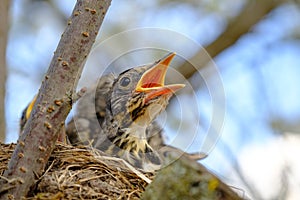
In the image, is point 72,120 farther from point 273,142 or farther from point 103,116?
point 273,142

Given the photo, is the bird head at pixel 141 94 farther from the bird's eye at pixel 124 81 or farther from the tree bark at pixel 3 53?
the tree bark at pixel 3 53

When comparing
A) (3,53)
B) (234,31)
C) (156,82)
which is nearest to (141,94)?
(156,82)

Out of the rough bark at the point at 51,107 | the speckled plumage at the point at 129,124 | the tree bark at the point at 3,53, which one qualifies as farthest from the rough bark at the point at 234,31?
the rough bark at the point at 51,107

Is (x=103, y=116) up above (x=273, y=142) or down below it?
above

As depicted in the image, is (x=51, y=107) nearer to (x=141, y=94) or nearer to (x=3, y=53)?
(x=141, y=94)

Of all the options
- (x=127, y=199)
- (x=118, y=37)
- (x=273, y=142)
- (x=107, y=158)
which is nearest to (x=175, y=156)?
(x=127, y=199)

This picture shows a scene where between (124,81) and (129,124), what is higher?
(124,81)
